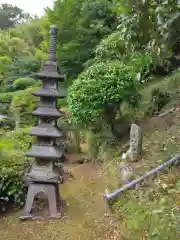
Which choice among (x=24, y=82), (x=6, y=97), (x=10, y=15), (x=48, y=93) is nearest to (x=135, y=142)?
(x=48, y=93)

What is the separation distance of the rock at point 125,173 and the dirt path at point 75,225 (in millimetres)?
530

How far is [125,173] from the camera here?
531 centimetres

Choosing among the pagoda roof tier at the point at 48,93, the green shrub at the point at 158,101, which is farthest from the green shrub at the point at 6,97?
the pagoda roof tier at the point at 48,93

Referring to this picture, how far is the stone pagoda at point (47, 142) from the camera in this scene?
5.26 metres

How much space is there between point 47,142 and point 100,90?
1.83 metres

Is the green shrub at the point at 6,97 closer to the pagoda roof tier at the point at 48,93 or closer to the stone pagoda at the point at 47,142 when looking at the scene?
the stone pagoda at the point at 47,142

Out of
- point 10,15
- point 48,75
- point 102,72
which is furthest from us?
point 10,15

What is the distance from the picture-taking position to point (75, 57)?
13016mm

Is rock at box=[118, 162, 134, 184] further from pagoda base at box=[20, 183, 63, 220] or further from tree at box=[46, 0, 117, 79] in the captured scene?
tree at box=[46, 0, 117, 79]

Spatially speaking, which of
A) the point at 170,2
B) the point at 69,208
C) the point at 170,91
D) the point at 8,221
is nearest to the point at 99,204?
the point at 69,208

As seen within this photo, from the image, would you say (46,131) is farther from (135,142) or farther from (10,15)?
(10,15)

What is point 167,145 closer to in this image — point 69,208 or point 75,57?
point 69,208

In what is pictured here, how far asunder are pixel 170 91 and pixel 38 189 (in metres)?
4.04

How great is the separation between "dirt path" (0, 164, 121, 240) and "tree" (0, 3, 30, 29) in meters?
33.4
